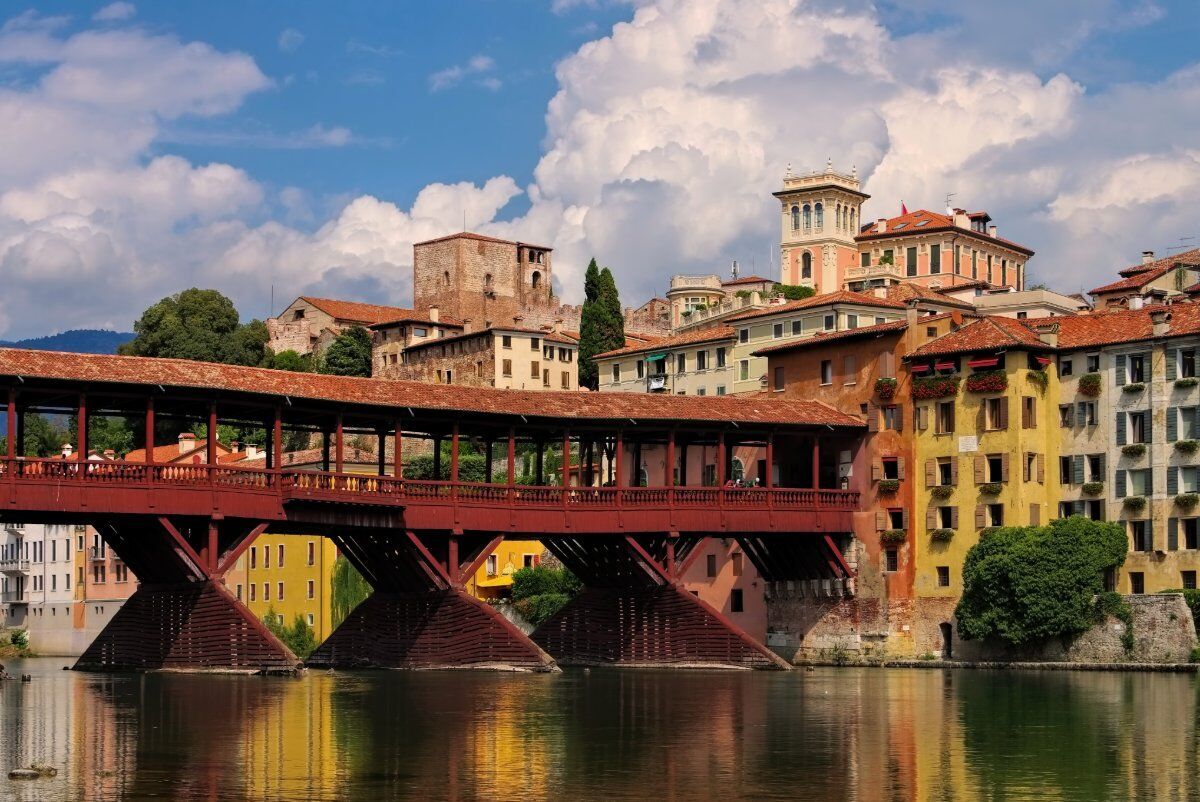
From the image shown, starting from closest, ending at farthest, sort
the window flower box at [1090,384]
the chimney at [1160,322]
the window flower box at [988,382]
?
the chimney at [1160,322], the window flower box at [1090,384], the window flower box at [988,382]

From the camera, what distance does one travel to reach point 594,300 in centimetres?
13338

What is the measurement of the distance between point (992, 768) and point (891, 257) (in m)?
107

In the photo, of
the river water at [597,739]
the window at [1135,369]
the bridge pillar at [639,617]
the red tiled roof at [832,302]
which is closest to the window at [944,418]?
the window at [1135,369]

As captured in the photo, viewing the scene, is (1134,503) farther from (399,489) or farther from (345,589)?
(345,589)

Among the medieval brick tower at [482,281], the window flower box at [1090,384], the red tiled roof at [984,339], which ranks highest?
the medieval brick tower at [482,281]

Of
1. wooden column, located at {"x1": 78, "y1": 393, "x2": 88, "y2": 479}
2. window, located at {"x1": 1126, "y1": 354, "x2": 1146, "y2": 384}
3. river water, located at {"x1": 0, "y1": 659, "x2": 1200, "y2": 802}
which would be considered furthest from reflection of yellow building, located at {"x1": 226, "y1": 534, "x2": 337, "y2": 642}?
window, located at {"x1": 1126, "y1": 354, "x2": 1146, "y2": 384}

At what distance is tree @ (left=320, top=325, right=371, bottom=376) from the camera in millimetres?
152000

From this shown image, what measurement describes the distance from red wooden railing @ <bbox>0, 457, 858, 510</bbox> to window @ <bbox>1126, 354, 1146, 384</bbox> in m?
10.6

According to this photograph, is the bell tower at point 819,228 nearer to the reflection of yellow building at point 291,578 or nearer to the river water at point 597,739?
the reflection of yellow building at point 291,578

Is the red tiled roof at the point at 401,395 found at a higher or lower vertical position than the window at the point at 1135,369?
lower

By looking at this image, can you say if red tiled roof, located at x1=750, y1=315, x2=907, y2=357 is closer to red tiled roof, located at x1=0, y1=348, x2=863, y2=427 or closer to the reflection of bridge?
red tiled roof, located at x1=0, y1=348, x2=863, y2=427

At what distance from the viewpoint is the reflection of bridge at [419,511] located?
5731 centimetres

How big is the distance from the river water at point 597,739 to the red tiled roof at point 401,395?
8.48m

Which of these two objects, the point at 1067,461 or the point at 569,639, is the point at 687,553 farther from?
the point at 1067,461
